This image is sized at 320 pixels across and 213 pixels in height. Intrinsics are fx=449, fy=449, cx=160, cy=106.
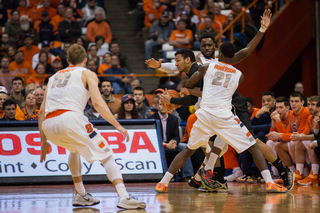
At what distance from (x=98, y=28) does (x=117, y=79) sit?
2992 mm

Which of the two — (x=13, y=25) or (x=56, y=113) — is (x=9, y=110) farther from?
(x=13, y=25)

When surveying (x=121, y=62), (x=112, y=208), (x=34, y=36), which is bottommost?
(x=112, y=208)

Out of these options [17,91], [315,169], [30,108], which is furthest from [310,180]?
[17,91]

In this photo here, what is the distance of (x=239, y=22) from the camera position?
43.8 ft

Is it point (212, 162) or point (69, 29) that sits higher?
point (69, 29)

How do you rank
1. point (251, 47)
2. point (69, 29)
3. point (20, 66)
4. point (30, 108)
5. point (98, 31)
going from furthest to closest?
point (98, 31) → point (69, 29) → point (20, 66) → point (30, 108) → point (251, 47)

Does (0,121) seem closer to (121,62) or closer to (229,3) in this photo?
(121,62)

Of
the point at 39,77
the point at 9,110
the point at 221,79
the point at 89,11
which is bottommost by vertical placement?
the point at 9,110

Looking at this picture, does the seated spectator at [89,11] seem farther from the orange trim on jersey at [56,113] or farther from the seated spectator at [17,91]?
the orange trim on jersey at [56,113]

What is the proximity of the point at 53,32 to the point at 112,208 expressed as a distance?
10881 mm

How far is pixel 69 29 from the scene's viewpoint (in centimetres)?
1473

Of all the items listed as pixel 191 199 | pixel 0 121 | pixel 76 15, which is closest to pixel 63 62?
→ pixel 76 15

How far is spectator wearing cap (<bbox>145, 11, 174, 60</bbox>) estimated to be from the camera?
14633mm

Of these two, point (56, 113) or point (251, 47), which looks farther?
point (251, 47)
